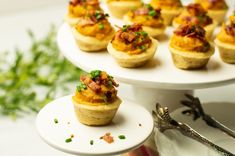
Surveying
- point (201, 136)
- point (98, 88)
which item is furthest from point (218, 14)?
point (98, 88)

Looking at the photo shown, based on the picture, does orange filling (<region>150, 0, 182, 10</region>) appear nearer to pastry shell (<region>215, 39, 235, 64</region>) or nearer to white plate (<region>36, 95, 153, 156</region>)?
pastry shell (<region>215, 39, 235, 64</region>)

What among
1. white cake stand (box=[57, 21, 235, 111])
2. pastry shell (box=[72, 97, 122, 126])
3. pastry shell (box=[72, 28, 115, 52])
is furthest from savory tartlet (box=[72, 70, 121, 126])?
pastry shell (box=[72, 28, 115, 52])

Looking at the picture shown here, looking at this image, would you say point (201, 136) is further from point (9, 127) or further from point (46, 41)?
point (46, 41)

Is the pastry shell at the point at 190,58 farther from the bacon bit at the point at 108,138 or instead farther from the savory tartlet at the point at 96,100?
the bacon bit at the point at 108,138

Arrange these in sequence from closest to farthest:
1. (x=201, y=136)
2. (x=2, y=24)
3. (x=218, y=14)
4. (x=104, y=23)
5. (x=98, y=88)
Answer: (x=98, y=88)
(x=201, y=136)
(x=104, y=23)
(x=218, y=14)
(x=2, y=24)

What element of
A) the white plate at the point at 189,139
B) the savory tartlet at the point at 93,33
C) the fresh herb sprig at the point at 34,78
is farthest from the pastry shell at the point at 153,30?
the fresh herb sprig at the point at 34,78

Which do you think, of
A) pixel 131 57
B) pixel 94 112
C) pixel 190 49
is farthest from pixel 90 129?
pixel 190 49
